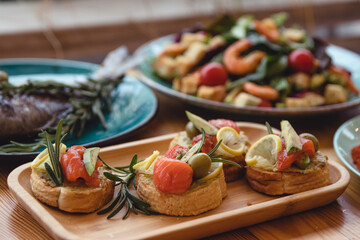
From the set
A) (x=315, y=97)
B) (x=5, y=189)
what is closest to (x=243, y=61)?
(x=315, y=97)

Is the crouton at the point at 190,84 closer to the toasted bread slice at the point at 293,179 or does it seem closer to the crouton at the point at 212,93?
the crouton at the point at 212,93

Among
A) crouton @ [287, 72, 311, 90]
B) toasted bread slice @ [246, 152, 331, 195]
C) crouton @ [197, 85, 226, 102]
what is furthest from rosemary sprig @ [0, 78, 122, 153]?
crouton @ [287, 72, 311, 90]

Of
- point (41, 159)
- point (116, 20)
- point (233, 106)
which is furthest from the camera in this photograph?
point (116, 20)

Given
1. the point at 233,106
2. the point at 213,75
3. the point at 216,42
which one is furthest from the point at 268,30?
the point at 233,106

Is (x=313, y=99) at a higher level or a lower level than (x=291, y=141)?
lower

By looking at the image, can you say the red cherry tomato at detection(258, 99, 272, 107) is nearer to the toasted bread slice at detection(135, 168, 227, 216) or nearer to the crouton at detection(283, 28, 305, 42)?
the crouton at detection(283, 28, 305, 42)

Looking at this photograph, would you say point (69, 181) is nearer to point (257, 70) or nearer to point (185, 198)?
point (185, 198)

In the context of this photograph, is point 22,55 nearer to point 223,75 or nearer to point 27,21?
point 27,21
